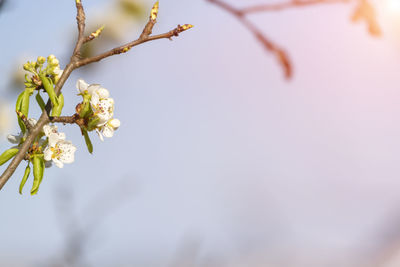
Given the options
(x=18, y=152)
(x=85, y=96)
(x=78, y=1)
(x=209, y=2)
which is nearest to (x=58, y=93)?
(x=85, y=96)

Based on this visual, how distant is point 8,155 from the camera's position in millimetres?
1767

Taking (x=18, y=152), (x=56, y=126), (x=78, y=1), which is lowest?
(x=18, y=152)

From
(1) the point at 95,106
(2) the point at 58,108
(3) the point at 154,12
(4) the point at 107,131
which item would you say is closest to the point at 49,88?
(2) the point at 58,108

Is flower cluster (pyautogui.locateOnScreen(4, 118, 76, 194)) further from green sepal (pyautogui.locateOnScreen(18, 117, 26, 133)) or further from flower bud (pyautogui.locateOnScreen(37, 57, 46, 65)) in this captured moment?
flower bud (pyautogui.locateOnScreen(37, 57, 46, 65))

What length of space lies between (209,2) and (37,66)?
0.89m

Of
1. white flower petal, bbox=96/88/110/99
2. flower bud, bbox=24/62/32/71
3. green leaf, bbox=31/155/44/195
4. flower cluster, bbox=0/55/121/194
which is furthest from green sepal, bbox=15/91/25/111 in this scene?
white flower petal, bbox=96/88/110/99

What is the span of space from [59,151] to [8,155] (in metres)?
0.20

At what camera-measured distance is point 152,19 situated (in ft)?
5.88

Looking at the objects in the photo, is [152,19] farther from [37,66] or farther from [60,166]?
[60,166]

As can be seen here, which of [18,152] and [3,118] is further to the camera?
[3,118]

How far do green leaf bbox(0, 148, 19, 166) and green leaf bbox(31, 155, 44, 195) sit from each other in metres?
0.08

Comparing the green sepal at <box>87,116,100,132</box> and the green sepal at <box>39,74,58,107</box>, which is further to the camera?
the green sepal at <box>87,116,100,132</box>

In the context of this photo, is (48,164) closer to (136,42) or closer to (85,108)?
(85,108)

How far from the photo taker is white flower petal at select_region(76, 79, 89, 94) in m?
1.88
